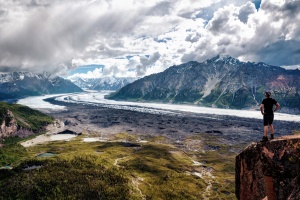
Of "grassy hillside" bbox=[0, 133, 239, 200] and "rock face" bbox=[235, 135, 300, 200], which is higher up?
"rock face" bbox=[235, 135, 300, 200]

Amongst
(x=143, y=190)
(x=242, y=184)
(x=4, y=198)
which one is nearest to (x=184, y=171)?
(x=143, y=190)

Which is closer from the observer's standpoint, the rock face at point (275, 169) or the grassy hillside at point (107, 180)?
the rock face at point (275, 169)

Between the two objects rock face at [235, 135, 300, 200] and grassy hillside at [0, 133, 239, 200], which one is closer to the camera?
rock face at [235, 135, 300, 200]

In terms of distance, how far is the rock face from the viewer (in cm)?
2653

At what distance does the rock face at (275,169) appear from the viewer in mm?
26531

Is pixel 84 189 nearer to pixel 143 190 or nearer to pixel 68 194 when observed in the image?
pixel 68 194

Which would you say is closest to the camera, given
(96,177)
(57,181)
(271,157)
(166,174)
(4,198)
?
(271,157)

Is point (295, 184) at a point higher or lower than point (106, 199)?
higher

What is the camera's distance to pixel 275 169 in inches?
1091

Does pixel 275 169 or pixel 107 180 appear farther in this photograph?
pixel 107 180

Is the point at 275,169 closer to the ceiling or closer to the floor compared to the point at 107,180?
closer to the ceiling

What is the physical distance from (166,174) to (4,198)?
84.3 meters

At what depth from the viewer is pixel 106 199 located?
10269 centimetres

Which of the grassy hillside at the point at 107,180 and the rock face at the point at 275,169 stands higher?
the rock face at the point at 275,169
